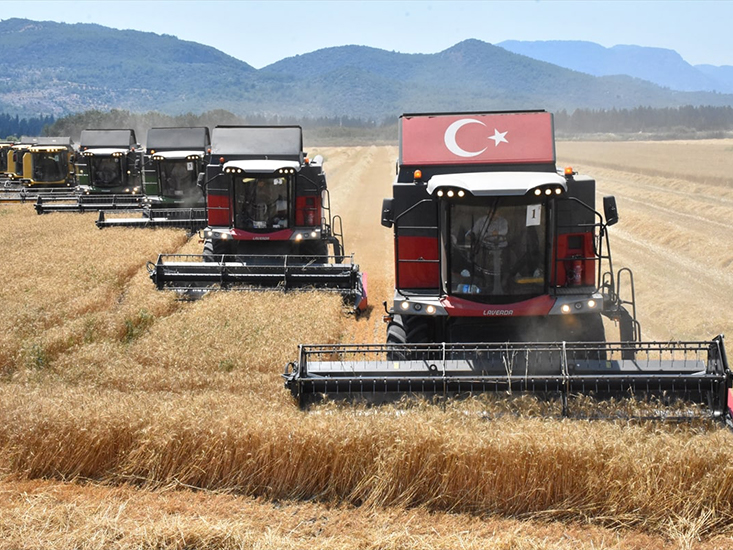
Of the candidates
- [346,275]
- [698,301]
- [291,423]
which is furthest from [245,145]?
[291,423]

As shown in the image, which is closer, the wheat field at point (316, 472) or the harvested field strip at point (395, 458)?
the wheat field at point (316, 472)

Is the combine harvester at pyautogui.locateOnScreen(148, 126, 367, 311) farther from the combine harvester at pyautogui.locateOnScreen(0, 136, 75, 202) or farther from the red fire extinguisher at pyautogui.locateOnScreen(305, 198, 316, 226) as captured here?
the combine harvester at pyautogui.locateOnScreen(0, 136, 75, 202)

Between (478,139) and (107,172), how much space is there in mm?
22492

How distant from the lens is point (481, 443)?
562 centimetres

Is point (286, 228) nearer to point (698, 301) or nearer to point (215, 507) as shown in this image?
point (698, 301)

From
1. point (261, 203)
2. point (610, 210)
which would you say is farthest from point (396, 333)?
point (261, 203)

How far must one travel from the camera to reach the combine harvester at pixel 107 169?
27453mm

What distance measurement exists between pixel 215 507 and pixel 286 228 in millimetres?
8969

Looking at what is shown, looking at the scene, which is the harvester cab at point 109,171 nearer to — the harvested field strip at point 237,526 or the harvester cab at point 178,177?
the harvester cab at point 178,177

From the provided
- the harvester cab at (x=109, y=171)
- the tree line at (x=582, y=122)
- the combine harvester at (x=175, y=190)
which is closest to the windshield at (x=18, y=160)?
the harvester cab at (x=109, y=171)

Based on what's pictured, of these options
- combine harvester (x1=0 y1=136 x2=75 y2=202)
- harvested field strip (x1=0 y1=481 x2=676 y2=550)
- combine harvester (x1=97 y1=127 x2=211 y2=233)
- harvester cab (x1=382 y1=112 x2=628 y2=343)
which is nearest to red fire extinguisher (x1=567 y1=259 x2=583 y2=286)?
harvester cab (x1=382 y1=112 x2=628 y2=343)

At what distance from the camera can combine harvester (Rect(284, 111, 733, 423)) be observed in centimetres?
634

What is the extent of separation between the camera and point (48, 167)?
32906mm

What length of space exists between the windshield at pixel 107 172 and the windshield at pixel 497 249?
23093mm
